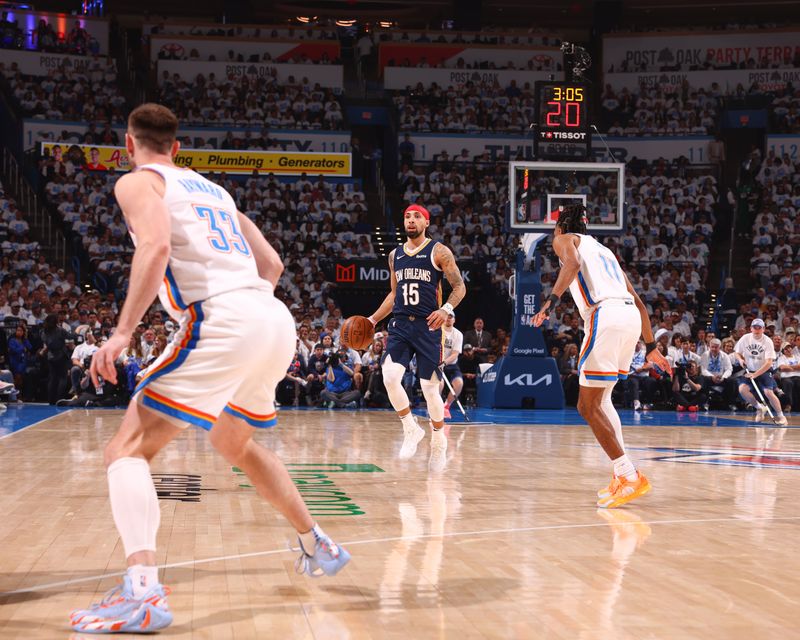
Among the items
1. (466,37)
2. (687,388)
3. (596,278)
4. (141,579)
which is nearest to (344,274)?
(687,388)

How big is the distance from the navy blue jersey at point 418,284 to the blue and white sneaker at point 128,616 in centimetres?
581

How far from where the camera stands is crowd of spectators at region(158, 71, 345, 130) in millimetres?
28562

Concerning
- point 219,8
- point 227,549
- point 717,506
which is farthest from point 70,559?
point 219,8

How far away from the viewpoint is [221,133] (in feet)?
90.7

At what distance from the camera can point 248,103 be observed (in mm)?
28969

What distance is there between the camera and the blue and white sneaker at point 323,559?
14.1 ft

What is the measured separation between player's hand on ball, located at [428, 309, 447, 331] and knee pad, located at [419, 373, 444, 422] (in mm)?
599

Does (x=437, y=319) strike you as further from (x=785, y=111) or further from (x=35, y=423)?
(x=785, y=111)

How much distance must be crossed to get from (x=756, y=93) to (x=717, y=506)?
85.4 ft

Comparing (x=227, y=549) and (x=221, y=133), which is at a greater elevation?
(x=221, y=133)

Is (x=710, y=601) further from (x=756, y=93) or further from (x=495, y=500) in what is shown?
(x=756, y=93)

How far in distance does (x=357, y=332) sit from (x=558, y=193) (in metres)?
9.04

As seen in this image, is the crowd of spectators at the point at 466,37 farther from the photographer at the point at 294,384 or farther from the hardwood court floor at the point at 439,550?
the hardwood court floor at the point at 439,550

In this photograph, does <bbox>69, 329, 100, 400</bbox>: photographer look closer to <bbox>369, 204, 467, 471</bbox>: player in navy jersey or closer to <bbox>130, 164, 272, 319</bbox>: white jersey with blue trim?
<bbox>369, 204, 467, 471</bbox>: player in navy jersey
